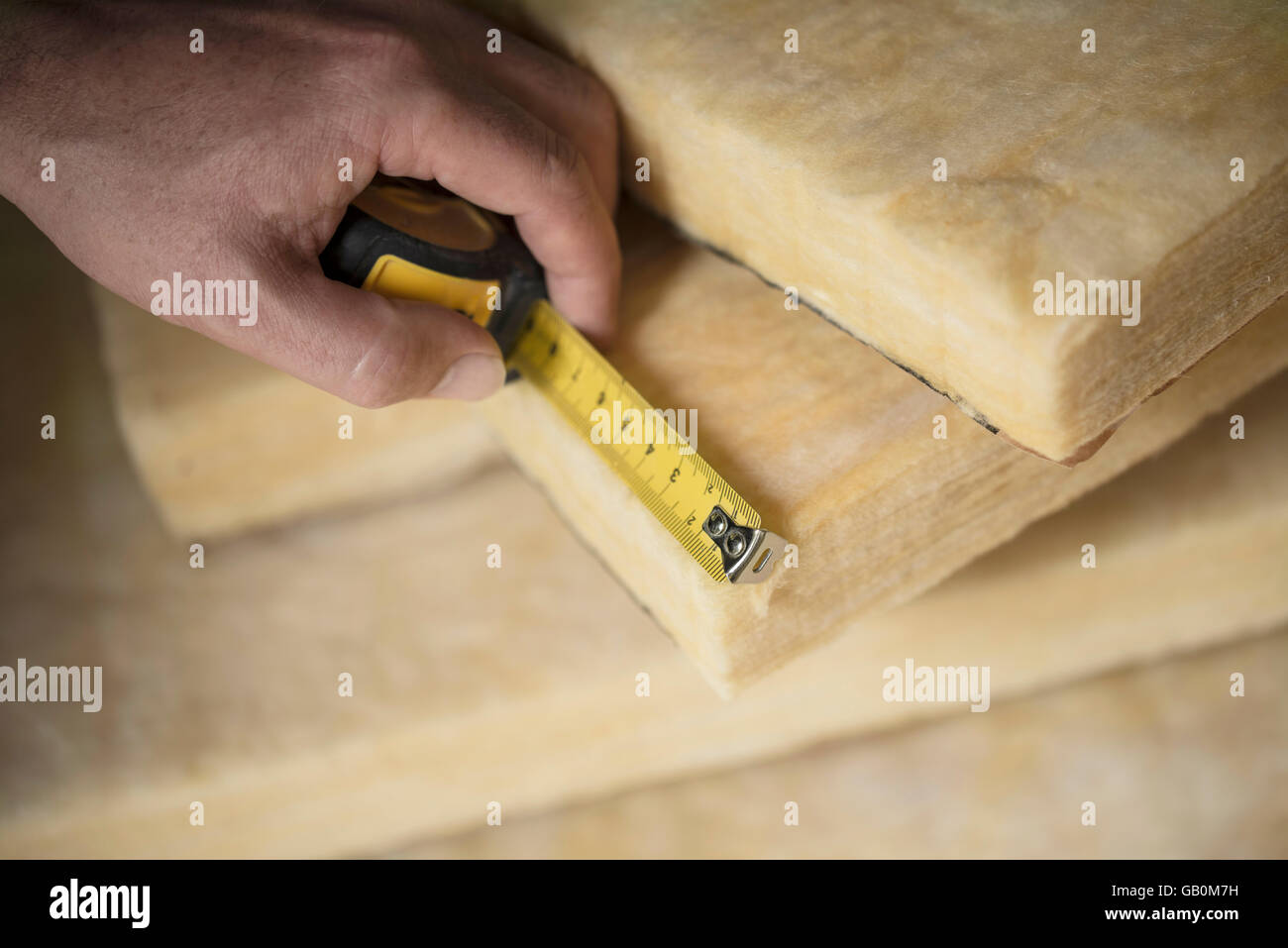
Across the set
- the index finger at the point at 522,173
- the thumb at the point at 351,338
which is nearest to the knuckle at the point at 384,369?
the thumb at the point at 351,338

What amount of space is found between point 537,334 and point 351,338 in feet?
0.76

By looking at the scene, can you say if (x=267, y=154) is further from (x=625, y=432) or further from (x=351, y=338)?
(x=625, y=432)

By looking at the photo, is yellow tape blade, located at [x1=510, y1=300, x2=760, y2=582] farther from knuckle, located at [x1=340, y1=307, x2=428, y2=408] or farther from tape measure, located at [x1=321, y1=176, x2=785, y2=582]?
knuckle, located at [x1=340, y1=307, x2=428, y2=408]

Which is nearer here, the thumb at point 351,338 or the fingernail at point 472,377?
the thumb at point 351,338

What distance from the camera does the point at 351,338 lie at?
860 mm

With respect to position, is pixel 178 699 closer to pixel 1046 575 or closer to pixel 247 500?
pixel 247 500

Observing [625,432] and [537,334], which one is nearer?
[625,432]

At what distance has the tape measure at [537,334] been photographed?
0.85 metres

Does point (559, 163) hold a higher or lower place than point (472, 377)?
higher

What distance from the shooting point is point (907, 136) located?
2.87ft

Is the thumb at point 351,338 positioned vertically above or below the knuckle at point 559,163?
below

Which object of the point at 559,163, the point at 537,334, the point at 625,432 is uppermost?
the point at 559,163

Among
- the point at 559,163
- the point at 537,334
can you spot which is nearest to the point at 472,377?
the point at 537,334

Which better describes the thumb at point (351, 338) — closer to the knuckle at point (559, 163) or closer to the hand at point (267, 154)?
the hand at point (267, 154)
